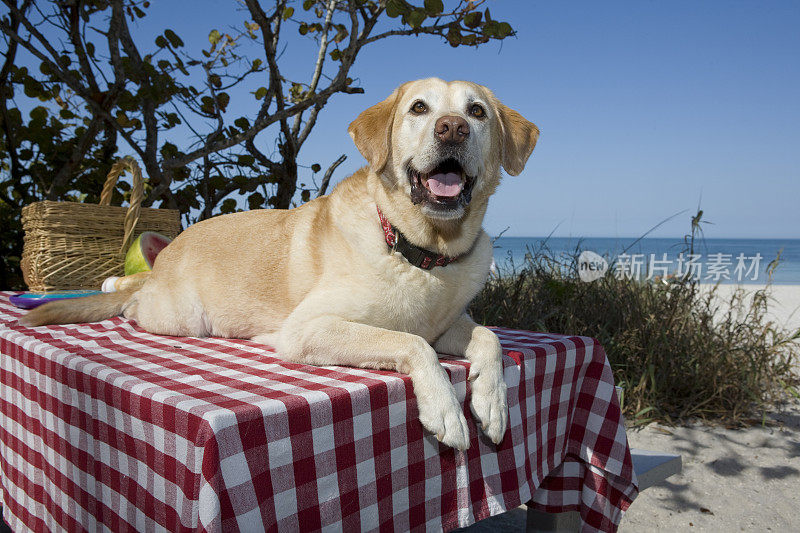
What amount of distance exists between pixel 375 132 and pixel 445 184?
341mm

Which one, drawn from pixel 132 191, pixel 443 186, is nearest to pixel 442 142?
pixel 443 186

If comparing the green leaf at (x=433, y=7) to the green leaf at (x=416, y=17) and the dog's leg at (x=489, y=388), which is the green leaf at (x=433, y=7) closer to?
the green leaf at (x=416, y=17)

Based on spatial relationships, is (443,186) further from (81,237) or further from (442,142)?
(81,237)

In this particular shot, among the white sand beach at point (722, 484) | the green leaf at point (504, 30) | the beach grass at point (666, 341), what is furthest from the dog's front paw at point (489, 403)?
the green leaf at point (504, 30)

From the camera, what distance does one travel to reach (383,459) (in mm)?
1481

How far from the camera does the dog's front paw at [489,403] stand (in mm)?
1646

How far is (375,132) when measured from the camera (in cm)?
212

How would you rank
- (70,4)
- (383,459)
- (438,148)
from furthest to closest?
1. (70,4)
2. (438,148)
3. (383,459)

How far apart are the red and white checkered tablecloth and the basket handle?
1343mm

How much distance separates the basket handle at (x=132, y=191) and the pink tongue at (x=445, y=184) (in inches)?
87.8

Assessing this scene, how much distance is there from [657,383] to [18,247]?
20.5 feet

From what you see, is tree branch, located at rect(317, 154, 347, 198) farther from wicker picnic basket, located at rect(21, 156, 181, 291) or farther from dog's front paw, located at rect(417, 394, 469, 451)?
dog's front paw, located at rect(417, 394, 469, 451)

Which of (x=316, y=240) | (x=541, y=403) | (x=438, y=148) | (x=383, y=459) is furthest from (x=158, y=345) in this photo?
(x=541, y=403)

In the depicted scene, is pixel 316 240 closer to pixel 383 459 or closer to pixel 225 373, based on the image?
pixel 225 373
